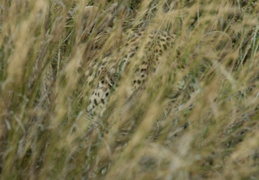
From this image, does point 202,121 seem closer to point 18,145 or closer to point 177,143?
point 177,143

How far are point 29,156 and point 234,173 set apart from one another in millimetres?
515

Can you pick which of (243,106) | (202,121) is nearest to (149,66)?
(243,106)

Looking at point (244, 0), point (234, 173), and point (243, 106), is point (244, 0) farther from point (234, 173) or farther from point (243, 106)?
point (234, 173)

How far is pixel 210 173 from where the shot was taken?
1479mm

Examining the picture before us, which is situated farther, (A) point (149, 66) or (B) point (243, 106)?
(A) point (149, 66)

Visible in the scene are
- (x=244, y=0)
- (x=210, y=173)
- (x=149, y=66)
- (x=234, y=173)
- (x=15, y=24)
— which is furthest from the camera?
(x=244, y=0)

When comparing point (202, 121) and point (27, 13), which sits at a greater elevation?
point (27, 13)

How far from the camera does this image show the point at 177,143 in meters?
1.45

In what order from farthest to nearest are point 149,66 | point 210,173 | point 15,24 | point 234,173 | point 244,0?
point 244,0 < point 149,66 < point 15,24 < point 210,173 < point 234,173

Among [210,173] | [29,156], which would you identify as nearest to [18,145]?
[29,156]

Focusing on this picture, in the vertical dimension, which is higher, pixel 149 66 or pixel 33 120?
pixel 33 120

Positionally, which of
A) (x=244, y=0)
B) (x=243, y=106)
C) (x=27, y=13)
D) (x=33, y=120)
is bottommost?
(x=244, y=0)

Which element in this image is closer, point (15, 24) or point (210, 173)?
point (210, 173)

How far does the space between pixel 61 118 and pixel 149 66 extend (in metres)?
0.83
